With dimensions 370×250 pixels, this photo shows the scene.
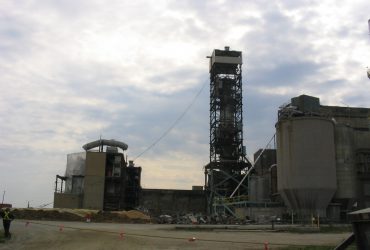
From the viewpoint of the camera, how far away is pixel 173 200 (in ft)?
296

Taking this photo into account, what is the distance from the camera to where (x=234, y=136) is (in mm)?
85562

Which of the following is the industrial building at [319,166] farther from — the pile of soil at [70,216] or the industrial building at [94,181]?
the industrial building at [94,181]

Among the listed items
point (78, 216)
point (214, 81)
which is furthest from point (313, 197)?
point (214, 81)

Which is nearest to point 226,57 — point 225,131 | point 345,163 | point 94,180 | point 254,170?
point 225,131

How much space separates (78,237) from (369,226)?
891 inches

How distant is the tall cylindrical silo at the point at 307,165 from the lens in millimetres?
54312

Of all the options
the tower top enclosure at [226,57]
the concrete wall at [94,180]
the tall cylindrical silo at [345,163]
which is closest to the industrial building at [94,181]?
the concrete wall at [94,180]

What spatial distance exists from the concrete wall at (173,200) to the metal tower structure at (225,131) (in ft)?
17.0

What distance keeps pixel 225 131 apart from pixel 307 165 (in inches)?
1198

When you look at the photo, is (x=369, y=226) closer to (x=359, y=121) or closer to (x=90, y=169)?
(x=90, y=169)

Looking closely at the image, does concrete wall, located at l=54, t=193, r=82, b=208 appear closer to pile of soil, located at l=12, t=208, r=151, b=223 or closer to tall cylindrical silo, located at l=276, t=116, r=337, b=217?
pile of soil, located at l=12, t=208, r=151, b=223

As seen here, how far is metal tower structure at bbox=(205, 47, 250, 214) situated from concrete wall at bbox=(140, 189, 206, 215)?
17.0 feet

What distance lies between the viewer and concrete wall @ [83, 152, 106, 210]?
239 feet

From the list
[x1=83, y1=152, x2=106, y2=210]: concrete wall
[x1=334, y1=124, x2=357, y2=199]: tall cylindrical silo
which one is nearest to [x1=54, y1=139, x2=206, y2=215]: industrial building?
[x1=83, y1=152, x2=106, y2=210]: concrete wall
